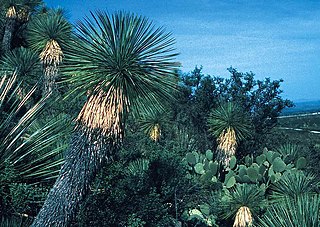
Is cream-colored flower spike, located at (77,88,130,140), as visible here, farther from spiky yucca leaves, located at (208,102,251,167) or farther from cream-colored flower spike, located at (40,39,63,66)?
spiky yucca leaves, located at (208,102,251,167)

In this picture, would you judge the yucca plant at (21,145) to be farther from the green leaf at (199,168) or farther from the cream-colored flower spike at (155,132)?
the cream-colored flower spike at (155,132)

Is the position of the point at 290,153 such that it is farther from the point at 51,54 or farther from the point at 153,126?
the point at 51,54

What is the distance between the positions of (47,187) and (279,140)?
55.6 ft

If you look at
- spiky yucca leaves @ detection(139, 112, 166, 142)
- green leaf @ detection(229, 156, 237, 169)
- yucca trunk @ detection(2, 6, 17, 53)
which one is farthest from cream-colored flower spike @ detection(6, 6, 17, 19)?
green leaf @ detection(229, 156, 237, 169)

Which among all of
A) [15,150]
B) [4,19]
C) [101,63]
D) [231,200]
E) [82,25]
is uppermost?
[4,19]

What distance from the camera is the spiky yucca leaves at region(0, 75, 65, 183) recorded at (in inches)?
200

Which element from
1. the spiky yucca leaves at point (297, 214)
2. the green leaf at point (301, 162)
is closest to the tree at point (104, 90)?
the spiky yucca leaves at point (297, 214)

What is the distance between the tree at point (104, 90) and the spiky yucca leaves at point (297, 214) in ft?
12.7

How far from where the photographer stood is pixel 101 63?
20.1ft

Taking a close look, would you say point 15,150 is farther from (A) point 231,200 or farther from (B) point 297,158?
(B) point 297,158

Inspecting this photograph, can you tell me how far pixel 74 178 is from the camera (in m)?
6.04

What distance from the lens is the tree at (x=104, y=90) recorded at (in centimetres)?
603

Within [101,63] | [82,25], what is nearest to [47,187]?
[101,63]

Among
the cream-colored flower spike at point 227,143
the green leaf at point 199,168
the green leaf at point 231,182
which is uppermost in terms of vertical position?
the cream-colored flower spike at point 227,143
